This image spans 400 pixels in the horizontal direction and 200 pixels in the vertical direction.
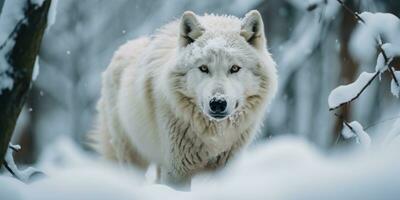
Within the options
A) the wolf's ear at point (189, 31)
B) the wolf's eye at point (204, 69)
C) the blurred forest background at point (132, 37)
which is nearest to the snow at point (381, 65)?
the wolf's eye at point (204, 69)

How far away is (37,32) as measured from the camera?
3.03 meters

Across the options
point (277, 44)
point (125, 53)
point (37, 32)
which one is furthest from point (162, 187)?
point (277, 44)

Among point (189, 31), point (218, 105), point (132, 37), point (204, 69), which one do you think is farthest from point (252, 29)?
point (132, 37)

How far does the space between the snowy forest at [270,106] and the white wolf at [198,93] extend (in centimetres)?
29

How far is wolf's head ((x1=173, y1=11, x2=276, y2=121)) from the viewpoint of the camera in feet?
14.2

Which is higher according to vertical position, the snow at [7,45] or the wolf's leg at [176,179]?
the snow at [7,45]

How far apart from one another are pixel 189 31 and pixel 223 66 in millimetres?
526

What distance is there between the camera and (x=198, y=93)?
14.9 ft

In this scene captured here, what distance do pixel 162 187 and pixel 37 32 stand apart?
3.20 ft

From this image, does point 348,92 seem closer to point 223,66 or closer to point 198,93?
point 223,66

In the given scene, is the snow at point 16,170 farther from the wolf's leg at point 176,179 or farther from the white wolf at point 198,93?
the wolf's leg at point 176,179

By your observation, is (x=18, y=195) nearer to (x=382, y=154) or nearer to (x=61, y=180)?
(x=61, y=180)

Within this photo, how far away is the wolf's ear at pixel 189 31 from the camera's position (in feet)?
15.8

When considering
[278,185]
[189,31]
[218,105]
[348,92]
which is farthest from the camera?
[189,31]
